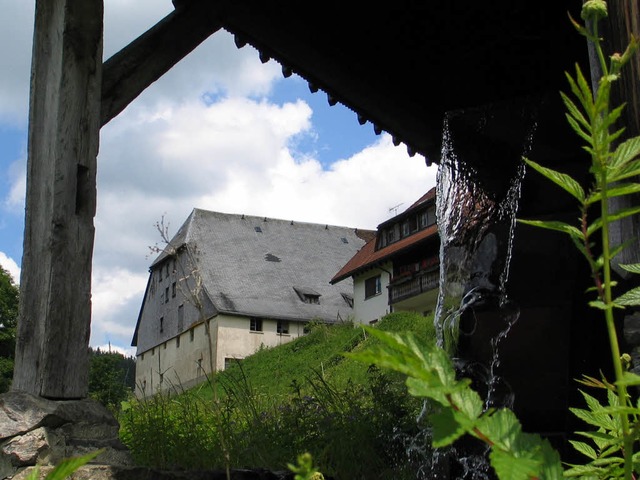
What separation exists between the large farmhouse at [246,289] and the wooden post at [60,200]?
39165mm

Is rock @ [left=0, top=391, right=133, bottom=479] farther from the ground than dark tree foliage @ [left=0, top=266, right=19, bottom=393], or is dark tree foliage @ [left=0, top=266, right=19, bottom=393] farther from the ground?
A: dark tree foliage @ [left=0, top=266, right=19, bottom=393]

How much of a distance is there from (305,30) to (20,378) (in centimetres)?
352

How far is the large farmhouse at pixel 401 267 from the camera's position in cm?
3803

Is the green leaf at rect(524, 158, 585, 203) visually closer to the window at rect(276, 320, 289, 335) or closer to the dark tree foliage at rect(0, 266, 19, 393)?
the dark tree foliage at rect(0, 266, 19, 393)

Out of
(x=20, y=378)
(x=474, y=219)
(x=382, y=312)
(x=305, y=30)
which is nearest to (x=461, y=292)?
(x=474, y=219)

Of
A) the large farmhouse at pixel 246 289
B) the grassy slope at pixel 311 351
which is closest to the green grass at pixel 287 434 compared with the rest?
the grassy slope at pixel 311 351

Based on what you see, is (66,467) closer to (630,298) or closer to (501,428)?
(501,428)

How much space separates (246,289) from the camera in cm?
4925

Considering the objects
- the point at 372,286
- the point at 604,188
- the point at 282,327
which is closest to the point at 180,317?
the point at 282,327

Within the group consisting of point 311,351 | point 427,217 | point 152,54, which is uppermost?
point 427,217

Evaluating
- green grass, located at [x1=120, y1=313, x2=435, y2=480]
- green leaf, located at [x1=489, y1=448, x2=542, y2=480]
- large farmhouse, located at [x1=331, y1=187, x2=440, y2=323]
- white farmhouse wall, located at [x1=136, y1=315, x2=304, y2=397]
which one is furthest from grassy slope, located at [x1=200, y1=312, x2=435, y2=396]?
green leaf, located at [x1=489, y1=448, x2=542, y2=480]

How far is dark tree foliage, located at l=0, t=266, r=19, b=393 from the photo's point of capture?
136ft

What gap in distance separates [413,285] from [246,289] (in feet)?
45.5

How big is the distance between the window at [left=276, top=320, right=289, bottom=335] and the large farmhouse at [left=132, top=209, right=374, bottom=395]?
0.19 ft
